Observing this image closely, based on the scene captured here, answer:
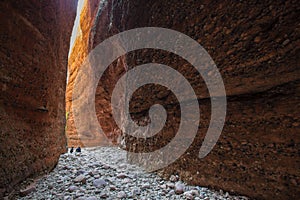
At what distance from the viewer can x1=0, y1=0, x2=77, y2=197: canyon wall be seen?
4.11 ft

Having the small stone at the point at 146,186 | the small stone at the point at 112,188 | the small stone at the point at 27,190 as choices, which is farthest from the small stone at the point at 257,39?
the small stone at the point at 27,190

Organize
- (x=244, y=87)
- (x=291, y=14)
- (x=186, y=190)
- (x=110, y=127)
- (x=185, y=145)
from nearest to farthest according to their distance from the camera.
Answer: (x=291, y=14) → (x=244, y=87) → (x=186, y=190) → (x=185, y=145) → (x=110, y=127)

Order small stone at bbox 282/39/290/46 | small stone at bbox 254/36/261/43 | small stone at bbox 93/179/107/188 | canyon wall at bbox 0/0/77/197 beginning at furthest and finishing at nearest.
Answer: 1. small stone at bbox 93/179/107/188
2. canyon wall at bbox 0/0/77/197
3. small stone at bbox 254/36/261/43
4. small stone at bbox 282/39/290/46

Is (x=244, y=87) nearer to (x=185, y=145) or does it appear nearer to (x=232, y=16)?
(x=232, y=16)

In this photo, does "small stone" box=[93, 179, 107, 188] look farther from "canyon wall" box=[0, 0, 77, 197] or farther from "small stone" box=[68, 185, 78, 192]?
"canyon wall" box=[0, 0, 77, 197]

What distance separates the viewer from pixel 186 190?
1.32 metres

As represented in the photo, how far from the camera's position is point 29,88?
157 cm

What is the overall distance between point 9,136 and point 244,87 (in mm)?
2113

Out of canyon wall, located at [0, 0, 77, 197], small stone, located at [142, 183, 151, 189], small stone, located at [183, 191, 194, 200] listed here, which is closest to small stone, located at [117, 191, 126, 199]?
small stone, located at [142, 183, 151, 189]

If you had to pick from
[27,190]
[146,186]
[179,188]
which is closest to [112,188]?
[146,186]

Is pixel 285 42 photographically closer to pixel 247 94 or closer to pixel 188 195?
pixel 247 94

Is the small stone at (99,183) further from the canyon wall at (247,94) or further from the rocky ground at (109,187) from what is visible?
the canyon wall at (247,94)

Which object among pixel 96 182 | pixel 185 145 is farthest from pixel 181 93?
pixel 96 182

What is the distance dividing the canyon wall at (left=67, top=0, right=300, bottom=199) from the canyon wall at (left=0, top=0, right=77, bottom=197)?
4.77 feet
